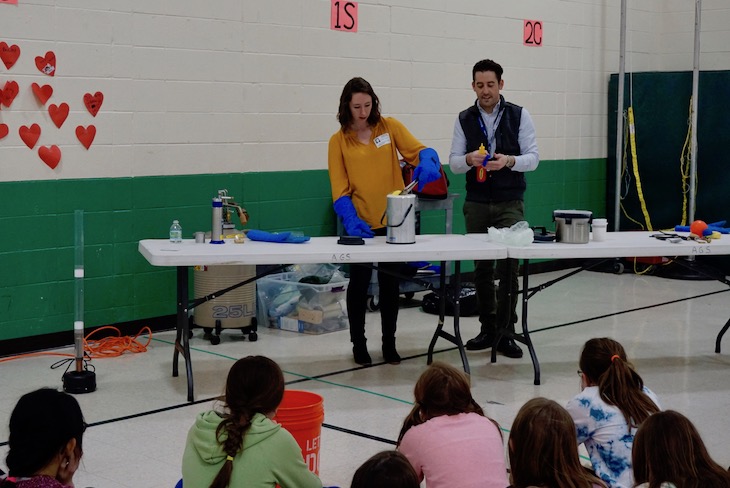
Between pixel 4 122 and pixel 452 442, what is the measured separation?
3.65 meters

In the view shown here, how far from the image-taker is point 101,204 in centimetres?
592

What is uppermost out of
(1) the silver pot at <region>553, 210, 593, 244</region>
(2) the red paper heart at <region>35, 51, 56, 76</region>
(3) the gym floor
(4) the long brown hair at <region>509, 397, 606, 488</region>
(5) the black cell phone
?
(2) the red paper heart at <region>35, 51, 56, 76</region>

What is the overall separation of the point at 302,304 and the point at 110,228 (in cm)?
125

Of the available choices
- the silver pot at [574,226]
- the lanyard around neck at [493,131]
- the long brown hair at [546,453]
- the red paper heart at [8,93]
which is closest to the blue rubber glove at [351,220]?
the lanyard around neck at [493,131]

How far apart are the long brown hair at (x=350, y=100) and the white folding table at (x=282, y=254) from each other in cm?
64

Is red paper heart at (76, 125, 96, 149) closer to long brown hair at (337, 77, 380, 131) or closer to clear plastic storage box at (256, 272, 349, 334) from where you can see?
clear plastic storage box at (256, 272, 349, 334)

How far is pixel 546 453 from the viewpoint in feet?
7.90

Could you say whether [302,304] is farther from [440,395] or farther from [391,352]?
[440,395]

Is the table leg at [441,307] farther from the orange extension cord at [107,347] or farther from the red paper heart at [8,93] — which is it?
the red paper heart at [8,93]

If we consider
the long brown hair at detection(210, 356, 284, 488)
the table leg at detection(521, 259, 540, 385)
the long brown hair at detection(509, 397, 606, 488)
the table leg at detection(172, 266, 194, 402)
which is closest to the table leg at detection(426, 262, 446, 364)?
the table leg at detection(521, 259, 540, 385)

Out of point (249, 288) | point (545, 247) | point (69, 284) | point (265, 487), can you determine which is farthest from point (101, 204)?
point (265, 487)

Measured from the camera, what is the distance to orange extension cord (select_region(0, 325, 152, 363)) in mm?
5641

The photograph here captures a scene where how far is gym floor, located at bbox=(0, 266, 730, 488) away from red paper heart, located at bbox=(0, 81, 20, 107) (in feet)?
4.55

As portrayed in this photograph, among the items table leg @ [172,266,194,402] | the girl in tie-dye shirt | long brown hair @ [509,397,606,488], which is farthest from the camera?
table leg @ [172,266,194,402]
